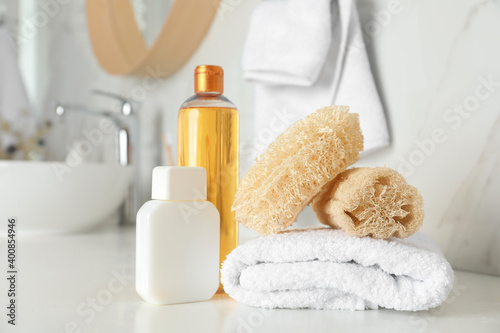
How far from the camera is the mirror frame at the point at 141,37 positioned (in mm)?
1139

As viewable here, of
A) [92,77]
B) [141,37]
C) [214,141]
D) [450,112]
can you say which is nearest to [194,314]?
[214,141]

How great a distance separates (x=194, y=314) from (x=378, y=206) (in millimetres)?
201

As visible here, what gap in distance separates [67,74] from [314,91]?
1.31 meters

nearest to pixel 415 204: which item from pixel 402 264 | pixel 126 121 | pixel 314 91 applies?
pixel 402 264

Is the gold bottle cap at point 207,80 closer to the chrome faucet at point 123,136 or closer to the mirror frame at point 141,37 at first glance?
the mirror frame at point 141,37

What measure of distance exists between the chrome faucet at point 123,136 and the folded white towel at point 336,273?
85cm

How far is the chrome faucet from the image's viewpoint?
126 centimetres

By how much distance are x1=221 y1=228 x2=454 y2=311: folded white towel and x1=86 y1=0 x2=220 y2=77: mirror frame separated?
79cm

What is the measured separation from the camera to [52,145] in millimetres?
1900

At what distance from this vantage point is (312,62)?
74 centimetres

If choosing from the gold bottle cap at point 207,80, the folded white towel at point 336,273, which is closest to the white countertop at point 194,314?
the folded white towel at point 336,273

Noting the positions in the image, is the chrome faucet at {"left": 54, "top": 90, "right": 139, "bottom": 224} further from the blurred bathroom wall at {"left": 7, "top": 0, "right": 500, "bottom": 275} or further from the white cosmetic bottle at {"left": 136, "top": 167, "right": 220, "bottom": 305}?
the white cosmetic bottle at {"left": 136, "top": 167, "right": 220, "bottom": 305}

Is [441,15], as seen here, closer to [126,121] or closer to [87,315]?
[87,315]

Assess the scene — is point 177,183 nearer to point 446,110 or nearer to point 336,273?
point 336,273
